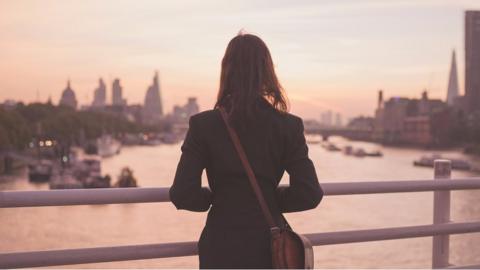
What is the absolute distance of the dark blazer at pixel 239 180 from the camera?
241cm

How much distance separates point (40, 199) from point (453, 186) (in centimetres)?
261

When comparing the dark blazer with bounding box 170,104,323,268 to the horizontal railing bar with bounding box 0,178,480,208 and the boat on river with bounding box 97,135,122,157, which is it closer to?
the horizontal railing bar with bounding box 0,178,480,208

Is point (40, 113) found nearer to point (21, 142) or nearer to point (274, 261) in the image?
point (21, 142)

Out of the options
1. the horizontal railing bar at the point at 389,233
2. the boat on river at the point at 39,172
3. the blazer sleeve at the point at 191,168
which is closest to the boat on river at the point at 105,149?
the boat on river at the point at 39,172

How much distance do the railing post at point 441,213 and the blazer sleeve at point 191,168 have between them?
235 centimetres

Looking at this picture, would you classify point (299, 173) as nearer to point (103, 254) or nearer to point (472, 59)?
point (103, 254)

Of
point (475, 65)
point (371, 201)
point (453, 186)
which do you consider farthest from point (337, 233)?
point (475, 65)

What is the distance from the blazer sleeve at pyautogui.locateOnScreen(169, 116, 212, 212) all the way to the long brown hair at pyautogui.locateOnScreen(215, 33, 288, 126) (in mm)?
153

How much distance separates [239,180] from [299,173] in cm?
26

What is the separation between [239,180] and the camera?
2.43 meters

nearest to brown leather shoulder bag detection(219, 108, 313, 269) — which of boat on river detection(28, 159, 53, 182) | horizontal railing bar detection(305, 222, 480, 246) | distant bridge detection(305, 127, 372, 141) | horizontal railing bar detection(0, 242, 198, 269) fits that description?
horizontal railing bar detection(0, 242, 198, 269)

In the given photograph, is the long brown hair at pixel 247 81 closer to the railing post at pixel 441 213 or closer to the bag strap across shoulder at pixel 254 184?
the bag strap across shoulder at pixel 254 184

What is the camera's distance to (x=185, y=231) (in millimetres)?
35312

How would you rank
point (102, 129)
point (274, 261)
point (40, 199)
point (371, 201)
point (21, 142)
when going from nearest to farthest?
1. point (274, 261)
2. point (40, 199)
3. point (371, 201)
4. point (21, 142)
5. point (102, 129)
